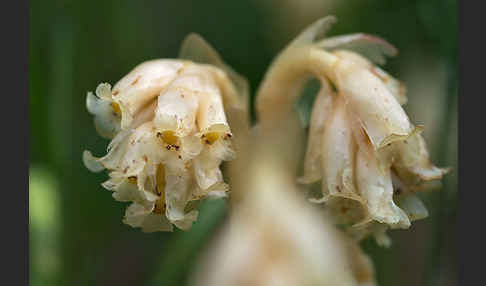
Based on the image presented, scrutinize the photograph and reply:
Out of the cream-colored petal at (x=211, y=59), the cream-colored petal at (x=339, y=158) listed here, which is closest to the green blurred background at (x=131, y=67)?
the cream-colored petal at (x=211, y=59)

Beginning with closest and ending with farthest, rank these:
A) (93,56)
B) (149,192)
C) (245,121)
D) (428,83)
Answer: (149,192) → (245,121) → (93,56) → (428,83)

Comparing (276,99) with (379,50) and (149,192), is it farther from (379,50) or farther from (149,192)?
(149,192)

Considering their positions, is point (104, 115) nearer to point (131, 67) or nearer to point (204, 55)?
point (204, 55)

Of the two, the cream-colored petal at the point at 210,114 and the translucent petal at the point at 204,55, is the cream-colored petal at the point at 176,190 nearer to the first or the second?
the cream-colored petal at the point at 210,114

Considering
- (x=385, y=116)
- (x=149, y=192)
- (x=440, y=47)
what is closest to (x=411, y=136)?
(x=385, y=116)

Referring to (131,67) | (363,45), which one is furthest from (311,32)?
(131,67)

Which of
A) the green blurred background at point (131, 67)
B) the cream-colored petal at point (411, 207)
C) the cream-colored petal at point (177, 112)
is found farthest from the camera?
the green blurred background at point (131, 67)

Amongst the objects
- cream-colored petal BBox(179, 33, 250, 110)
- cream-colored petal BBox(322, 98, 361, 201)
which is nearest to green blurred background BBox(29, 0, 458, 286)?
cream-colored petal BBox(179, 33, 250, 110)
